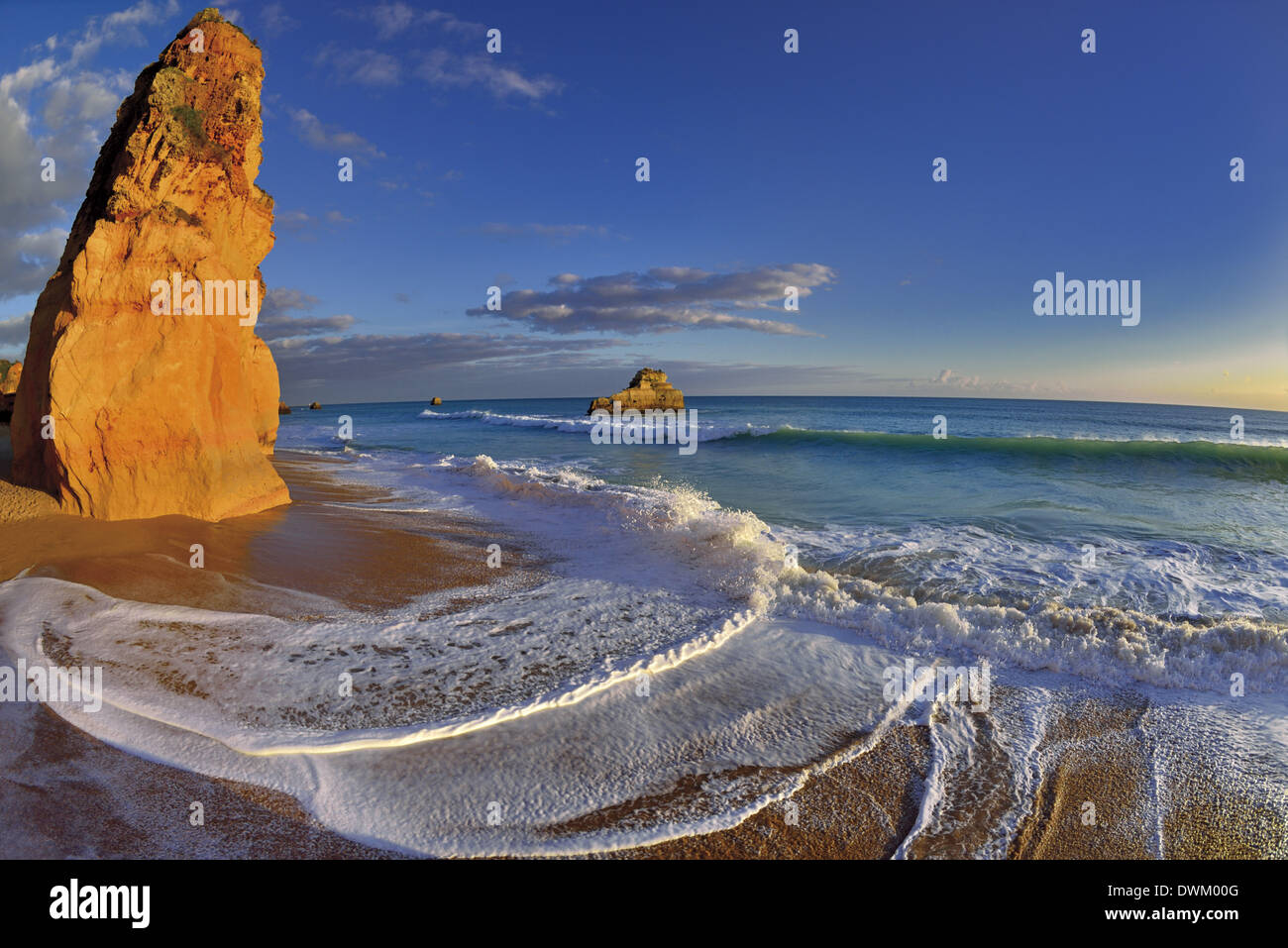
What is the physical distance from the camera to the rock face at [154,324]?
23.5 feet

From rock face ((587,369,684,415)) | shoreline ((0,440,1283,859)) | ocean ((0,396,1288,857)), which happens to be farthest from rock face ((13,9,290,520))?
rock face ((587,369,684,415))

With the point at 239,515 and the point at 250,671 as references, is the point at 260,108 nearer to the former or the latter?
the point at 239,515

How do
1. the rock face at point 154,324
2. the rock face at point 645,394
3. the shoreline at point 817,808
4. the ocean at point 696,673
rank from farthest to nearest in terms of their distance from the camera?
the rock face at point 645,394
the rock face at point 154,324
the ocean at point 696,673
the shoreline at point 817,808

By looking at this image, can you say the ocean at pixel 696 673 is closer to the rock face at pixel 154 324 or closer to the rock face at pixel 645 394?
the rock face at pixel 154 324

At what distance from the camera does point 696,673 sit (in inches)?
176

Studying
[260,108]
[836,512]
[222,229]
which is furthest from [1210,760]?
[260,108]

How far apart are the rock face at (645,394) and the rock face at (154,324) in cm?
4340

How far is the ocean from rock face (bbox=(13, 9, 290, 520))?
2585 mm

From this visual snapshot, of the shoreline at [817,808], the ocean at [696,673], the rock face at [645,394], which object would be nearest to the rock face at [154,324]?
the ocean at [696,673]

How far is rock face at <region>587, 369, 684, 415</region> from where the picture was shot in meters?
52.5

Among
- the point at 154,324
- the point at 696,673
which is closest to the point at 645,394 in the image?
the point at 154,324

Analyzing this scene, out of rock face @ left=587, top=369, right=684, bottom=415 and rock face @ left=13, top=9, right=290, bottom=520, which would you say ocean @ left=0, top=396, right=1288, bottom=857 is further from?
rock face @ left=587, top=369, right=684, bottom=415

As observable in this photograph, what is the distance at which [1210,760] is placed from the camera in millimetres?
3441
